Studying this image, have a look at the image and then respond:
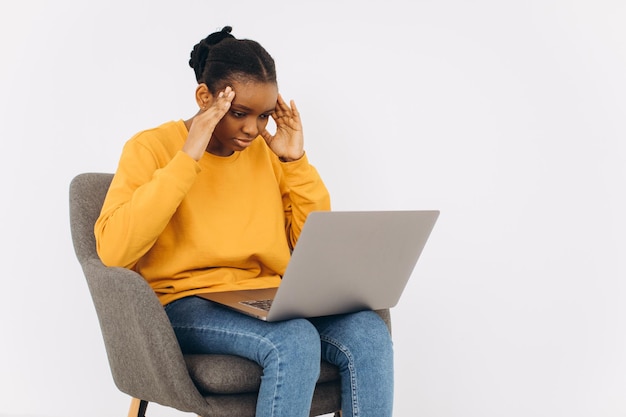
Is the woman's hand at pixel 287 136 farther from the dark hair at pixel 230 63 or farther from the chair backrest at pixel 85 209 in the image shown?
the chair backrest at pixel 85 209

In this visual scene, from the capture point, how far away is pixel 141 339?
1458 mm

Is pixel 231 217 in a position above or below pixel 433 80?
below

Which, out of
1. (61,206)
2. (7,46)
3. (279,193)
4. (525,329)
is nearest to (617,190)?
(525,329)

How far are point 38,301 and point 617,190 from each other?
5.78 feet

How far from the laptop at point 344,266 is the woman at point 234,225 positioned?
0.04m

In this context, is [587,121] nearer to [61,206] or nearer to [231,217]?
[231,217]

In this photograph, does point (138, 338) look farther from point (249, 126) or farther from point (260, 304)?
point (249, 126)

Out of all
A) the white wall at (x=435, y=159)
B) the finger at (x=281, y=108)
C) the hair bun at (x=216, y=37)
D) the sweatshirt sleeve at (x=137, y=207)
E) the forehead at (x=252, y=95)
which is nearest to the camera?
the sweatshirt sleeve at (x=137, y=207)

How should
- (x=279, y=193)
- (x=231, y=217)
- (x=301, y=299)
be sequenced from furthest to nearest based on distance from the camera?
1. (x=279, y=193)
2. (x=231, y=217)
3. (x=301, y=299)

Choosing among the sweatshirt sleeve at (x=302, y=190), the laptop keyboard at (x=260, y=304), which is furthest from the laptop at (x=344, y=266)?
the sweatshirt sleeve at (x=302, y=190)

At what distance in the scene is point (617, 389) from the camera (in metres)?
2.45

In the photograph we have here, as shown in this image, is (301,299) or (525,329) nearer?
(301,299)

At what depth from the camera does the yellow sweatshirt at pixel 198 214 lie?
1.50 meters

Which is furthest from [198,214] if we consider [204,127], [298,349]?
[298,349]
